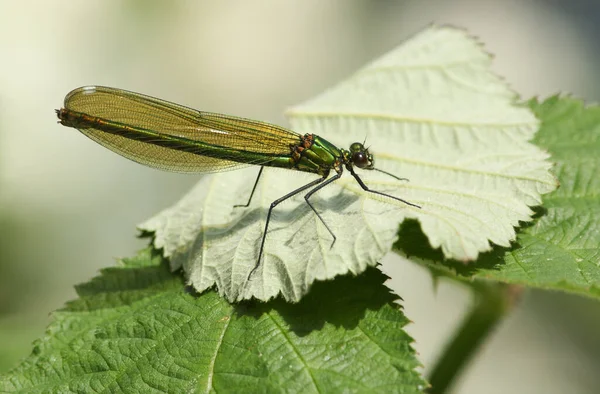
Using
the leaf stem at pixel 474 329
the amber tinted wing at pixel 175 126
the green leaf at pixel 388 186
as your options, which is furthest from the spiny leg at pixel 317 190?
the leaf stem at pixel 474 329

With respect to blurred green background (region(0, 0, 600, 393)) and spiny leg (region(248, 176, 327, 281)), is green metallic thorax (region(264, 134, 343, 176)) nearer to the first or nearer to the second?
spiny leg (region(248, 176, 327, 281))

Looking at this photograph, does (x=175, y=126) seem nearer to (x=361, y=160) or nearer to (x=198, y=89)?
(x=361, y=160)

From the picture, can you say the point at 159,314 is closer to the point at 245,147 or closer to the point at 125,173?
the point at 245,147

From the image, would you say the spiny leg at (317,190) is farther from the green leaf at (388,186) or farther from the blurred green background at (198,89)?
the blurred green background at (198,89)

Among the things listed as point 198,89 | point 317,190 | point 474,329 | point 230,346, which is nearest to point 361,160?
point 317,190

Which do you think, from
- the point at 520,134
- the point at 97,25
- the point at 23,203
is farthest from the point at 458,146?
the point at 97,25

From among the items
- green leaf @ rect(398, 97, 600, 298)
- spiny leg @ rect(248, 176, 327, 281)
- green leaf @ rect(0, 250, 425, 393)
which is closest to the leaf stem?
green leaf @ rect(398, 97, 600, 298)
